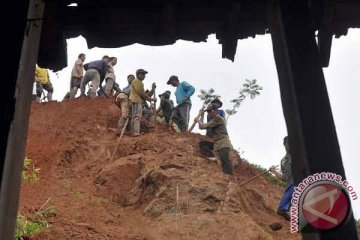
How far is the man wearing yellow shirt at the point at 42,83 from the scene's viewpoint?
15180 millimetres

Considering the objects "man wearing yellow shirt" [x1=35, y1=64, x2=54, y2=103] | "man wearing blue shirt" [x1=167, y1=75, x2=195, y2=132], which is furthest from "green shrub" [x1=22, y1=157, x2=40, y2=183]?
"man wearing yellow shirt" [x1=35, y1=64, x2=54, y2=103]

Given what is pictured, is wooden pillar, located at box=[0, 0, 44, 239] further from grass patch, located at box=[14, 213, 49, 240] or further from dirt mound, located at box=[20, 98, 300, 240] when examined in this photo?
dirt mound, located at box=[20, 98, 300, 240]

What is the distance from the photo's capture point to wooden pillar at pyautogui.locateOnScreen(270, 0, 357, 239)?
2.40 m

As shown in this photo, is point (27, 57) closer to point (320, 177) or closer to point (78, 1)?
point (78, 1)

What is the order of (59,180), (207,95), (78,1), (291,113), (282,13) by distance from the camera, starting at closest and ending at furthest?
(291,113), (282,13), (78,1), (59,180), (207,95)

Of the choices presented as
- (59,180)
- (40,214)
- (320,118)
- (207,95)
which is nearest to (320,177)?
(320,118)

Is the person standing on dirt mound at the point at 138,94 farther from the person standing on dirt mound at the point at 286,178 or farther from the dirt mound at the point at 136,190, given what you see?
the person standing on dirt mound at the point at 286,178

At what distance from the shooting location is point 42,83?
51.3 ft

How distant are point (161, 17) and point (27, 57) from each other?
3.92 feet

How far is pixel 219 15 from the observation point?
3438 millimetres

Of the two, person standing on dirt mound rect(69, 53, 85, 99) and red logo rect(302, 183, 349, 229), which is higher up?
person standing on dirt mound rect(69, 53, 85, 99)

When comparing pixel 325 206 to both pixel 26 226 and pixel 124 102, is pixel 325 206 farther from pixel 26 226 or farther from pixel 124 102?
pixel 124 102

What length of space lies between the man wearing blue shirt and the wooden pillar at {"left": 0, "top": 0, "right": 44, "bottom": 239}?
34.3 feet

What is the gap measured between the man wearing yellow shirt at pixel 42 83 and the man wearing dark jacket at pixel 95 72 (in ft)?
4.18
